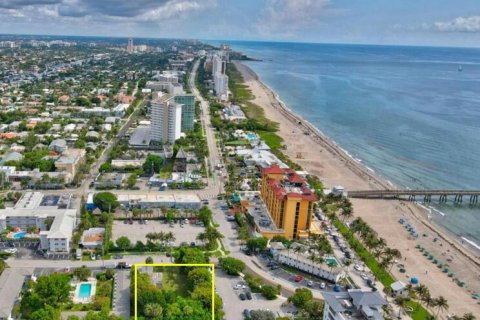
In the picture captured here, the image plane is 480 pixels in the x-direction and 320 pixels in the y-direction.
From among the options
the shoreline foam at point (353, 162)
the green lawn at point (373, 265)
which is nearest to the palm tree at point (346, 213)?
the green lawn at point (373, 265)

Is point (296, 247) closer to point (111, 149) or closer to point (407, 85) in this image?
point (111, 149)

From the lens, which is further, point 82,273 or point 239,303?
point 82,273

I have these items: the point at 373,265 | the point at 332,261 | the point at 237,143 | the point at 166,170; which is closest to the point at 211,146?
the point at 237,143

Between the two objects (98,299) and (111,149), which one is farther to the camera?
(111,149)

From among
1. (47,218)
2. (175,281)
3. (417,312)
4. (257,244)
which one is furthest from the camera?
(47,218)

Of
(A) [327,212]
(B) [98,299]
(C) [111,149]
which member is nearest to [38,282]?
(B) [98,299]

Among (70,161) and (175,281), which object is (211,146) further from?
(175,281)
